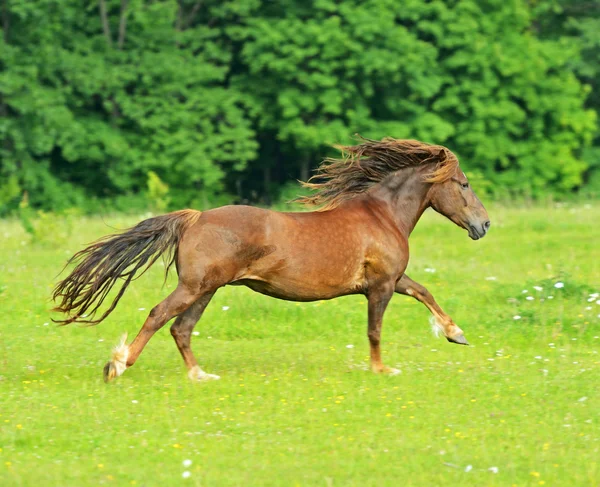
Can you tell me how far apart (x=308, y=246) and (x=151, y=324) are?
153cm

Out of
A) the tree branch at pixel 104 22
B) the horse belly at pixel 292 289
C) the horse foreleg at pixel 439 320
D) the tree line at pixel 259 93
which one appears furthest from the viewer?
the tree branch at pixel 104 22

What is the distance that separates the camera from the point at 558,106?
1339 inches

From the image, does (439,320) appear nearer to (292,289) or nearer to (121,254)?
(292,289)

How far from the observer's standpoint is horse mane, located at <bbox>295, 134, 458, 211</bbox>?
31.1 ft

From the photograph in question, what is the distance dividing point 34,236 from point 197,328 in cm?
669

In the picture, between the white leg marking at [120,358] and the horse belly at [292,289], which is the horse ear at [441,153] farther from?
the white leg marking at [120,358]

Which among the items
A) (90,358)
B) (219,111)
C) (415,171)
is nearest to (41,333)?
(90,358)

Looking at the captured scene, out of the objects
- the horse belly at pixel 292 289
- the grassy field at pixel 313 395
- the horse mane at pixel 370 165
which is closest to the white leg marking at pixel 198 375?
the grassy field at pixel 313 395

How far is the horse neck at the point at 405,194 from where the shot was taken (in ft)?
30.9

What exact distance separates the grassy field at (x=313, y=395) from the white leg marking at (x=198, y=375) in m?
0.12

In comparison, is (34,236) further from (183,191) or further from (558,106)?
(558,106)

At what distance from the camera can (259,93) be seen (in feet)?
106

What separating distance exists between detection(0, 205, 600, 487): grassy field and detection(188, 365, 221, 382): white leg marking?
0.12 metres

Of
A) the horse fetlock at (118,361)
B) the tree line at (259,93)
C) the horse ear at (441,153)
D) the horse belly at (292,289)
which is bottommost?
the tree line at (259,93)
